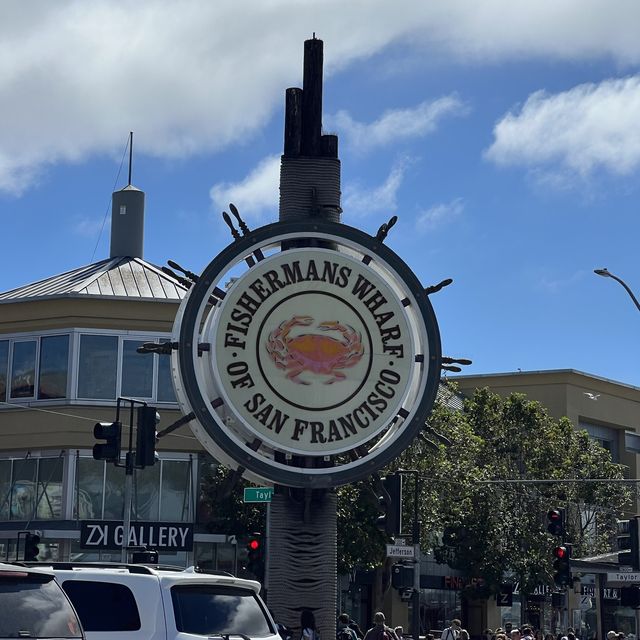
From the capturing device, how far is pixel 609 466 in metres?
56.9

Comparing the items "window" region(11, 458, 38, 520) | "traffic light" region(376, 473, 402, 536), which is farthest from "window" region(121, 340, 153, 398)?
"traffic light" region(376, 473, 402, 536)

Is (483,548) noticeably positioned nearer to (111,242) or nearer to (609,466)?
(609,466)

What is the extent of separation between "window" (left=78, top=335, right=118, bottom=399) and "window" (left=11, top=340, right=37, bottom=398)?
1843mm

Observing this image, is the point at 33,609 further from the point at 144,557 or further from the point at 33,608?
the point at 144,557

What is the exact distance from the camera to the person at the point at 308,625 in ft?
73.4

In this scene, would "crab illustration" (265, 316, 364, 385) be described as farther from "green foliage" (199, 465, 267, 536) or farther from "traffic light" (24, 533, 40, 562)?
"green foliage" (199, 465, 267, 536)

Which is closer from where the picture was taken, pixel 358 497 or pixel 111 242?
pixel 358 497

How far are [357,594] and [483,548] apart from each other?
6.27m

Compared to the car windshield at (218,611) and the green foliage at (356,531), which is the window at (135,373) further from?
the car windshield at (218,611)

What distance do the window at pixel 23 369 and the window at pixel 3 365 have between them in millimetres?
291

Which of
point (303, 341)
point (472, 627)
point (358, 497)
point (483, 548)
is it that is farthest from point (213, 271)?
point (472, 627)

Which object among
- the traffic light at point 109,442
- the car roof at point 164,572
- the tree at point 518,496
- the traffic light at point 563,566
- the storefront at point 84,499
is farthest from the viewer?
the tree at point 518,496

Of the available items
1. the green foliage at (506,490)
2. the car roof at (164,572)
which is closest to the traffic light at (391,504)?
the car roof at (164,572)

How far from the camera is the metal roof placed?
46.3 metres
